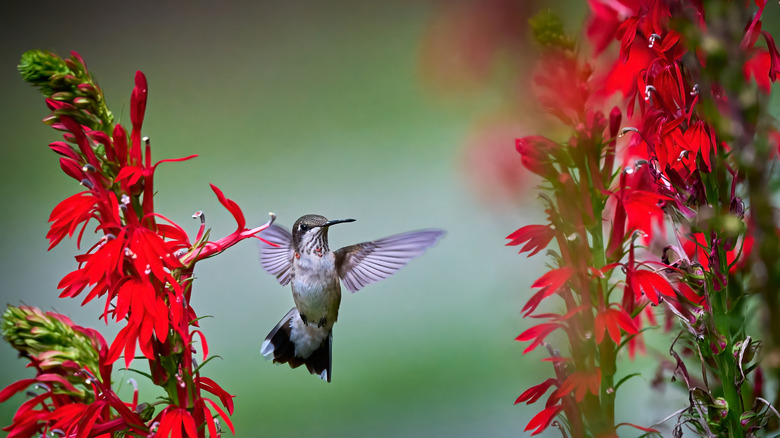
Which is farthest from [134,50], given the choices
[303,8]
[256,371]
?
[256,371]

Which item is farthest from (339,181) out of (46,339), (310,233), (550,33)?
(550,33)

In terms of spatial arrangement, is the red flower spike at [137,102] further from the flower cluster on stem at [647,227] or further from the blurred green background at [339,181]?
the blurred green background at [339,181]

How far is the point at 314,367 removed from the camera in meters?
1.05

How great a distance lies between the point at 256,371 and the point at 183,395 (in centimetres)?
94

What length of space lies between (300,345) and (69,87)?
1.82 ft

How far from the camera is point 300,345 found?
105 cm

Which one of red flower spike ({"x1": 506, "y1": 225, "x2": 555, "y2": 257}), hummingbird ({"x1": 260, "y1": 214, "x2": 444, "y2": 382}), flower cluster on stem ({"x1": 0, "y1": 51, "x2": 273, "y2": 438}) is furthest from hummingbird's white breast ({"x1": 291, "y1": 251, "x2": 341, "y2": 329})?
red flower spike ({"x1": 506, "y1": 225, "x2": 555, "y2": 257})

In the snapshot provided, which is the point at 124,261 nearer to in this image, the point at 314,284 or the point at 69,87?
the point at 69,87

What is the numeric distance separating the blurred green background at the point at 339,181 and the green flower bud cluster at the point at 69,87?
86 cm

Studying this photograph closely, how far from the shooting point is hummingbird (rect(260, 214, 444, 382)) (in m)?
0.99

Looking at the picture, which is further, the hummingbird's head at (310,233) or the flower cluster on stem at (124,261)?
the hummingbird's head at (310,233)

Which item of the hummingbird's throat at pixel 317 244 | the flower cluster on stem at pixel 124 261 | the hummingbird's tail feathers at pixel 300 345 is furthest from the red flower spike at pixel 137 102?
the hummingbird's tail feathers at pixel 300 345

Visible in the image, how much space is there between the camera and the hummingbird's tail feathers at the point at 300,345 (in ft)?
3.42

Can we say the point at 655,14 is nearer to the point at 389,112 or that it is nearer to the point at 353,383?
the point at 389,112
